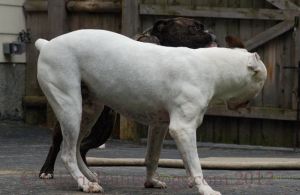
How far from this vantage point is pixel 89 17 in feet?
48.0

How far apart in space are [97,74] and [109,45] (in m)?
0.25

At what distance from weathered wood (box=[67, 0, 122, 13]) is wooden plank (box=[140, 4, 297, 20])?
55 cm

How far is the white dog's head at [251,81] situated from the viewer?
7391 millimetres

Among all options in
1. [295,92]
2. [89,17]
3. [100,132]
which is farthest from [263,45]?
[100,132]

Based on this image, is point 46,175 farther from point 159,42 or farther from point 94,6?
point 94,6

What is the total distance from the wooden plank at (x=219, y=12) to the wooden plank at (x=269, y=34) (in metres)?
0.10

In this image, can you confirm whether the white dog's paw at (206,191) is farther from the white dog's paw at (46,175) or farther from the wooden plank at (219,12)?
the wooden plank at (219,12)

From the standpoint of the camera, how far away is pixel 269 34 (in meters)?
13.3

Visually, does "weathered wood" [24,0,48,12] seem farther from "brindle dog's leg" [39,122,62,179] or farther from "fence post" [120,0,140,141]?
"brindle dog's leg" [39,122,62,179]

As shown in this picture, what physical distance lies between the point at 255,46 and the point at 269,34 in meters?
0.25

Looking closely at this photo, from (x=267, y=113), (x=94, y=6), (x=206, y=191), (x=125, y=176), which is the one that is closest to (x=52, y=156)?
(x=125, y=176)

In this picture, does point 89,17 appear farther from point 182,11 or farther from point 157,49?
point 157,49

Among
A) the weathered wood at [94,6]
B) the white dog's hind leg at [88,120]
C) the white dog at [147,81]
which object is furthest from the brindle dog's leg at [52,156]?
the weathered wood at [94,6]

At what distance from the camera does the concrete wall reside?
15.3m
